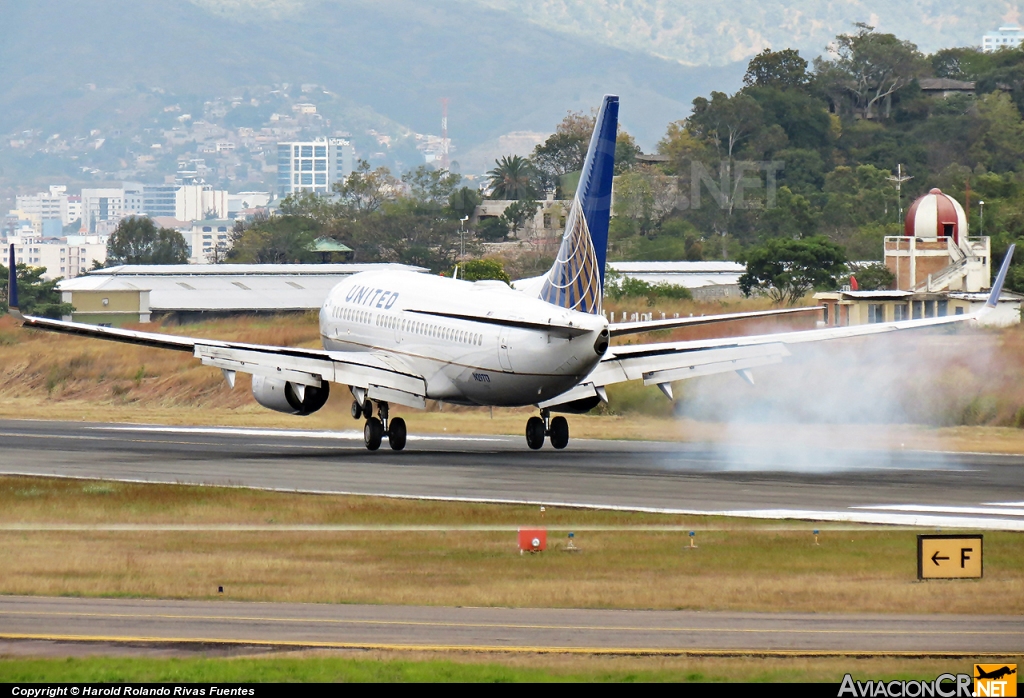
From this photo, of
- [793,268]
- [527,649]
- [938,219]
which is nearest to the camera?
[527,649]

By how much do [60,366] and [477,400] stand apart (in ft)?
156

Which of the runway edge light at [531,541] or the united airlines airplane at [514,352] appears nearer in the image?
the runway edge light at [531,541]

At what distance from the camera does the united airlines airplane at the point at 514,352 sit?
47594 mm

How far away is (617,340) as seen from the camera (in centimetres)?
8362

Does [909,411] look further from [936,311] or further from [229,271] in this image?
[229,271]

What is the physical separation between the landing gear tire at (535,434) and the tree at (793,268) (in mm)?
72712

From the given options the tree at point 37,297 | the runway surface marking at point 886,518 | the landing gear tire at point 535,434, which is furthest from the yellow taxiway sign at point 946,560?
the tree at point 37,297

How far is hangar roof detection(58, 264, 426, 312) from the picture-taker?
149m

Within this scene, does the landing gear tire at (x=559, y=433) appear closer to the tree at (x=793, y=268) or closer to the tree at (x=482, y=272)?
the tree at (x=482, y=272)

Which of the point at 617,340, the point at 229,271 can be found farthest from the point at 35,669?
the point at 229,271

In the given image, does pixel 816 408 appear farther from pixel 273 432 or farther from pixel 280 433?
pixel 273 432

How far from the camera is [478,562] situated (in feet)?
96.1

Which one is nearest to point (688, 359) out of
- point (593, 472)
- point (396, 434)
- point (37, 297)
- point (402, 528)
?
point (593, 472)

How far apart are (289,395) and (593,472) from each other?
1167 cm
